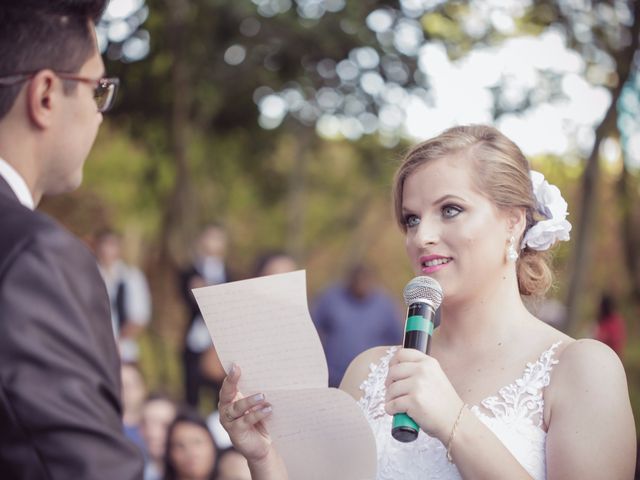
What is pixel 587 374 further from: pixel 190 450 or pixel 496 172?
pixel 190 450

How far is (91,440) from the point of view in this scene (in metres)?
1.54

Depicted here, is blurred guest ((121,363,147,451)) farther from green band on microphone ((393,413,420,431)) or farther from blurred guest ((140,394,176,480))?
green band on microphone ((393,413,420,431))

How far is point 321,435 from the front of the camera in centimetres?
252

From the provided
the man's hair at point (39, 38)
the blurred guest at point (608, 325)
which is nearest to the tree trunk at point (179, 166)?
the blurred guest at point (608, 325)

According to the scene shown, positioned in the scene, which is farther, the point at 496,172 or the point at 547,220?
the point at 547,220

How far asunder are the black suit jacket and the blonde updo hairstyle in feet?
4.74

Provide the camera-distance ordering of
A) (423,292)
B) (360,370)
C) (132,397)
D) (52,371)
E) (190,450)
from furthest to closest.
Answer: (132,397), (190,450), (360,370), (423,292), (52,371)

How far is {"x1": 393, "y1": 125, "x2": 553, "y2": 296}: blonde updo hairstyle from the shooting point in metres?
2.70

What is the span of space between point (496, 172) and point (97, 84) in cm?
130

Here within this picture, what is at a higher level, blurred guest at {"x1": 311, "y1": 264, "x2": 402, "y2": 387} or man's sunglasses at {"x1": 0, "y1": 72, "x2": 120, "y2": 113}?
man's sunglasses at {"x1": 0, "y1": 72, "x2": 120, "y2": 113}

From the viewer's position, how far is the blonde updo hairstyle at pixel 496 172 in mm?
2703

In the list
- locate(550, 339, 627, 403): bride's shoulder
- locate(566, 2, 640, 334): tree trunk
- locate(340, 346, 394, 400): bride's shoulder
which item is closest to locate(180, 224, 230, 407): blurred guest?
locate(566, 2, 640, 334): tree trunk

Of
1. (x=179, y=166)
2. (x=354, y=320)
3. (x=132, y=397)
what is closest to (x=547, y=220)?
(x=132, y=397)

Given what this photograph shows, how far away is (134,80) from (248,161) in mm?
5475
